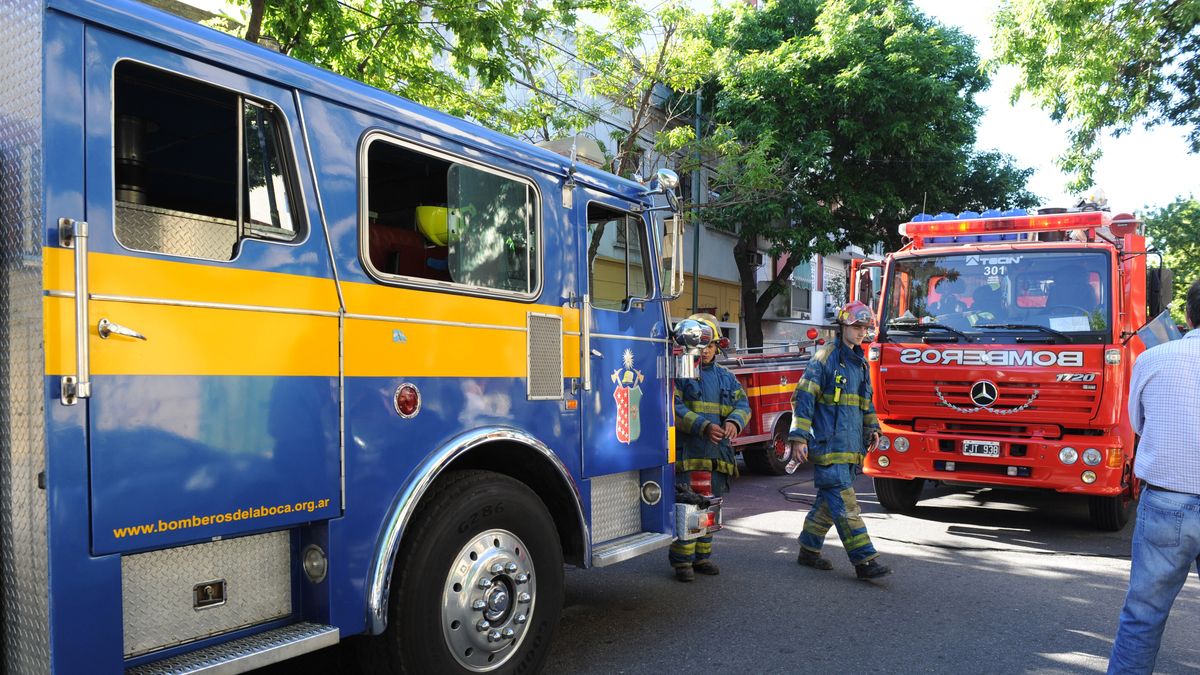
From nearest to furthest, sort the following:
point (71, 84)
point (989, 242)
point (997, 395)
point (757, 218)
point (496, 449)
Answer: point (71, 84), point (496, 449), point (997, 395), point (989, 242), point (757, 218)

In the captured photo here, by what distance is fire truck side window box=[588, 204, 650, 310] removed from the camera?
15.1 feet

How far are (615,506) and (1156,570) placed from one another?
2470 mm

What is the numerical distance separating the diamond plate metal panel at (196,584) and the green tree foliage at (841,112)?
44.9ft

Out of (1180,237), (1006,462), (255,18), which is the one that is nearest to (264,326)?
(255,18)

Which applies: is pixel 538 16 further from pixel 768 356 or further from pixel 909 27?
pixel 909 27

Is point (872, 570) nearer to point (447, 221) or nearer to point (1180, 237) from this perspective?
point (447, 221)

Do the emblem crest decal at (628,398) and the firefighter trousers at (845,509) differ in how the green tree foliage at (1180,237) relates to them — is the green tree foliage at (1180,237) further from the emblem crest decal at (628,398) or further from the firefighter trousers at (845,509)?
the emblem crest decal at (628,398)

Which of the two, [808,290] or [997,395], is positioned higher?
[808,290]

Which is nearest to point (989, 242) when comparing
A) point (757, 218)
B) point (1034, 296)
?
point (1034, 296)

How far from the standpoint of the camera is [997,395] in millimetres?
7121

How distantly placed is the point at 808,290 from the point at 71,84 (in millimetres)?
29426

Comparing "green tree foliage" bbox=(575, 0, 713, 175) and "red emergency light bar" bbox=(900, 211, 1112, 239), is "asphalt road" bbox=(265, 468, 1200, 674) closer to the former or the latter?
"red emergency light bar" bbox=(900, 211, 1112, 239)

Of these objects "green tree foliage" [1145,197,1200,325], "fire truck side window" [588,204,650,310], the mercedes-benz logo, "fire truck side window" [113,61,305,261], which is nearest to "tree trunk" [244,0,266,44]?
"fire truck side window" [588,204,650,310]

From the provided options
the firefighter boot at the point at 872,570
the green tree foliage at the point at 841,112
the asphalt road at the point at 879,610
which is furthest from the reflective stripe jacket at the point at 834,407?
the green tree foliage at the point at 841,112
